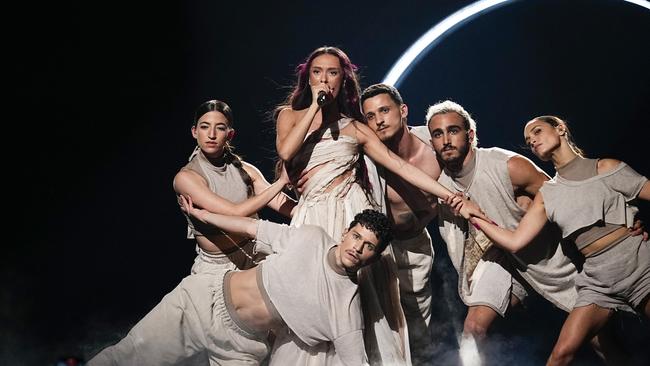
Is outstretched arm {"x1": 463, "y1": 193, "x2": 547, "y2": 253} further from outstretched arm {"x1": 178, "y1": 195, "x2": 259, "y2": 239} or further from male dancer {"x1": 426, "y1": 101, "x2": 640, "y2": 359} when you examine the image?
outstretched arm {"x1": 178, "y1": 195, "x2": 259, "y2": 239}

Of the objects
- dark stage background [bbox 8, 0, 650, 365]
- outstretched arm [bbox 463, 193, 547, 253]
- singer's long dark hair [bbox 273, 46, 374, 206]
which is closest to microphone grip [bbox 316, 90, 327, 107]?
singer's long dark hair [bbox 273, 46, 374, 206]

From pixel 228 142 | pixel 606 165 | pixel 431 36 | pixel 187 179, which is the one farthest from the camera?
pixel 431 36

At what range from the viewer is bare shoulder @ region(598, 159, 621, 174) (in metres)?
3.97

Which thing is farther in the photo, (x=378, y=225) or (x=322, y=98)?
(x=322, y=98)

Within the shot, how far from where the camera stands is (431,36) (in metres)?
4.56

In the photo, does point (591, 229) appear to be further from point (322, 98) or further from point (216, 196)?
point (216, 196)

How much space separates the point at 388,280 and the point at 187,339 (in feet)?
2.99

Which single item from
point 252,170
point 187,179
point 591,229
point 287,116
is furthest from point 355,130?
point 591,229

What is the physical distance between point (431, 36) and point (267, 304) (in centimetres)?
179

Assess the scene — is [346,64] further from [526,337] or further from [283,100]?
[526,337]

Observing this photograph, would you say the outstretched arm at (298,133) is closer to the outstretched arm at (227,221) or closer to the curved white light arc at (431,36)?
the outstretched arm at (227,221)

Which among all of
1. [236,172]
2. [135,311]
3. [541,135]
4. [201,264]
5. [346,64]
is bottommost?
[135,311]

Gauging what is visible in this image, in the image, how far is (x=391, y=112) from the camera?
414 centimetres

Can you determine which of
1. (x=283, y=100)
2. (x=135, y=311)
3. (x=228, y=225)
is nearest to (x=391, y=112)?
(x=283, y=100)
